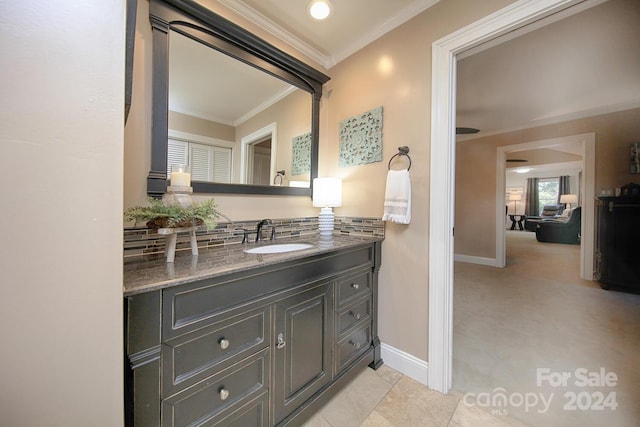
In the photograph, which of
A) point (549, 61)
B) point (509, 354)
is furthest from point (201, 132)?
point (549, 61)

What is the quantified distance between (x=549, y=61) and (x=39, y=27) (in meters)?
3.40

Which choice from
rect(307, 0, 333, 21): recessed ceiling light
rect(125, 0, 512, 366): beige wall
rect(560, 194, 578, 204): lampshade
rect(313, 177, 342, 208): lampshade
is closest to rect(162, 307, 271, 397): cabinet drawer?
rect(125, 0, 512, 366): beige wall

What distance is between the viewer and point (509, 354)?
174cm

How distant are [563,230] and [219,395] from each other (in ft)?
29.5

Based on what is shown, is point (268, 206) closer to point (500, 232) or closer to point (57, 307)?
point (57, 307)

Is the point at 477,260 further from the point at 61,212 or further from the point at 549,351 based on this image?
the point at 61,212

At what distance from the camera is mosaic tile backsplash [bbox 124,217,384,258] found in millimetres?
1123

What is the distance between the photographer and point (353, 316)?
1489 mm

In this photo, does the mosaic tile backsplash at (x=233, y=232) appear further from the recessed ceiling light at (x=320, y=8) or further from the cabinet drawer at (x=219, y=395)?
the recessed ceiling light at (x=320, y=8)

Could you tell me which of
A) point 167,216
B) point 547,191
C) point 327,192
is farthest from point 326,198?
point 547,191

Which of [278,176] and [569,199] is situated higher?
[569,199]

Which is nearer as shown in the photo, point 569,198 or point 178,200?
point 178,200

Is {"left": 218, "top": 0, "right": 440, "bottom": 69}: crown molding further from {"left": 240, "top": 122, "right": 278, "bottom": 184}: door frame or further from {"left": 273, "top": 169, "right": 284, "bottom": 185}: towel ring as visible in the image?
{"left": 273, "top": 169, "right": 284, "bottom": 185}: towel ring

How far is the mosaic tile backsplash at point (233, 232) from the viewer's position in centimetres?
112
